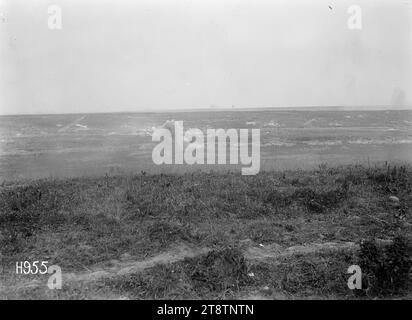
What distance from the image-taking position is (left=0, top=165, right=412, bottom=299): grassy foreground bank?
700 centimetres

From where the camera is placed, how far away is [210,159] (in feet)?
78.7

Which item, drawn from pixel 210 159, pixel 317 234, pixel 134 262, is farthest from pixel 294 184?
pixel 210 159

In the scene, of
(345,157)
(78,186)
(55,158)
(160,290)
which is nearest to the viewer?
(160,290)

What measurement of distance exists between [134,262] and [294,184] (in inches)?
292

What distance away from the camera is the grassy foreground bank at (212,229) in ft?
23.0

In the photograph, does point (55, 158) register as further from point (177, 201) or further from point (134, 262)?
point (134, 262)

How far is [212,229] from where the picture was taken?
9.35m
